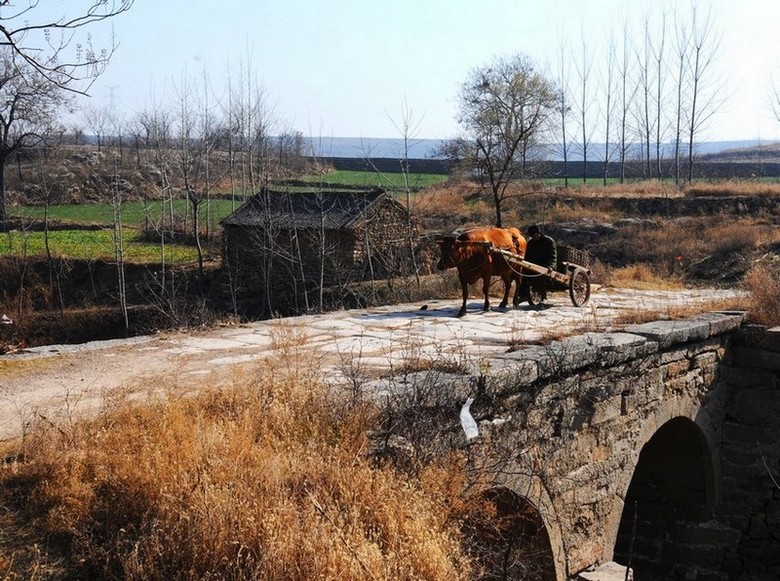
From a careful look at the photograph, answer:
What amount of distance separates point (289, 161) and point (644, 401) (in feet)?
85.5

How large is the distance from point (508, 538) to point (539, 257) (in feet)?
18.8

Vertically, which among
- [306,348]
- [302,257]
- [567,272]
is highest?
[567,272]

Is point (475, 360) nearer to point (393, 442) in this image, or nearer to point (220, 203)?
point (393, 442)

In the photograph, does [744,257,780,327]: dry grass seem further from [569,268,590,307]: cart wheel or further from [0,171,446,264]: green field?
[0,171,446,264]: green field

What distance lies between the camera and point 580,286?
1106cm

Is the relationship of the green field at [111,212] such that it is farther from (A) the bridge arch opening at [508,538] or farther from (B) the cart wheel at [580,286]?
(A) the bridge arch opening at [508,538]

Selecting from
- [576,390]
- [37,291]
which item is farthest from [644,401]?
[37,291]

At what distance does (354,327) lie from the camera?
29.3ft

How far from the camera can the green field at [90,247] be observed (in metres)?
28.4

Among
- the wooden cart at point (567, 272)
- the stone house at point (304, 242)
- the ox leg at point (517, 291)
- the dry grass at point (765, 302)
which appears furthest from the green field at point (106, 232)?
the dry grass at point (765, 302)

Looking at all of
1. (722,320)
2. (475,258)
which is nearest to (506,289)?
(475,258)

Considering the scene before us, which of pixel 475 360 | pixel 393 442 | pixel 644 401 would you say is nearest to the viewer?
pixel 393 442

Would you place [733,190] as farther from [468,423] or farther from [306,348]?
[468,423]

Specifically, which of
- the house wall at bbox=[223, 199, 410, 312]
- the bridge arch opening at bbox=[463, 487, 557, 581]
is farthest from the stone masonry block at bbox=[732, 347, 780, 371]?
the house wall at bbox=[223, 199, 410, 312]
